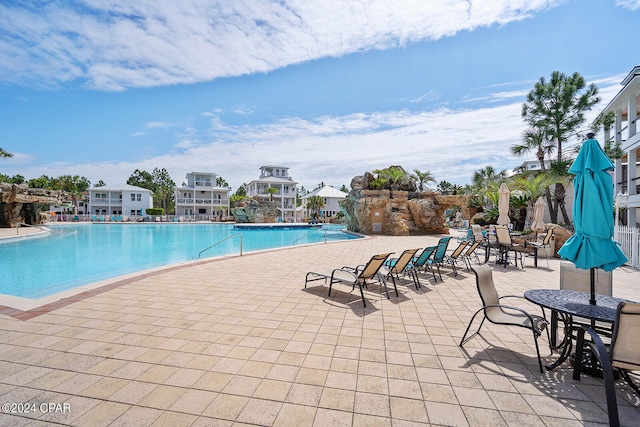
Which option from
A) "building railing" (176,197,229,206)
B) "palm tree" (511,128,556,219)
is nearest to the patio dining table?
"palm tree" (511,128,556,219)

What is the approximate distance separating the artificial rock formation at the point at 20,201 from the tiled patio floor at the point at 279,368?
28.4 meters

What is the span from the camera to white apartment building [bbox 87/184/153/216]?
49938 millimetres

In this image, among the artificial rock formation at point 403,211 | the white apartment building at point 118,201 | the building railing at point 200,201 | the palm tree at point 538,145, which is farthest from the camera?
the building railing at point 200,201

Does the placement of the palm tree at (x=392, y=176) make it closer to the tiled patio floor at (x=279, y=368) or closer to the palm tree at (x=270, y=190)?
the tiled patio floor at (x=279, y=368)

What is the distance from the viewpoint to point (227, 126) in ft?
98.1

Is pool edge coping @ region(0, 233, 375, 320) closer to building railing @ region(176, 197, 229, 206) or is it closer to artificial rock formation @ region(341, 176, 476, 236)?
artificial rock formation @ region(341, 176, 476, 236)

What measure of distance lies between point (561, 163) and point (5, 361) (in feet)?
80.4

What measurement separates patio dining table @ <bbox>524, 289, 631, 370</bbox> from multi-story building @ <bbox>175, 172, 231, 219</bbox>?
50650 millimetres

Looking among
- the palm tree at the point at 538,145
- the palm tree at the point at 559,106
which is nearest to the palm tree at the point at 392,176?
the palm tree at the point at 538,145

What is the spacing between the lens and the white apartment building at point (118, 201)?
49938mm

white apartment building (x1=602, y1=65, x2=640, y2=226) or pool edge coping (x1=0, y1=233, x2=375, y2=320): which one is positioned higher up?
white apartment building (x1=602, y1=65, x2=640, y2=226)

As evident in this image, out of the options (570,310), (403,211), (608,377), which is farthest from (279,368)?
(403,211)

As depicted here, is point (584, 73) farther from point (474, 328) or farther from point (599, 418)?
point (599, 418)

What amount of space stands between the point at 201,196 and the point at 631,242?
53972mm
